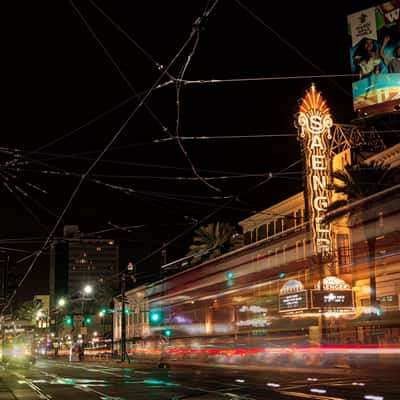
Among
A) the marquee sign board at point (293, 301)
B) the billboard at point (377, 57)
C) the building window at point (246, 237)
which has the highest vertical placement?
the billboard at point (377, 57)

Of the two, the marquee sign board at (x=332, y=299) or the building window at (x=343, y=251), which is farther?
the marquee sign board at (x=332, y=299)

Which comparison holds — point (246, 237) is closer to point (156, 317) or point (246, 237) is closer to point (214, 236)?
point (214, 236)

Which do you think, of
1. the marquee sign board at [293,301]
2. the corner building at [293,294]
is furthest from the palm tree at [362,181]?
the marquee sign board at [293,301]

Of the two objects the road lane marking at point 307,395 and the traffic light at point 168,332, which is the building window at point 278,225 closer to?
the traffic light at point 168,332

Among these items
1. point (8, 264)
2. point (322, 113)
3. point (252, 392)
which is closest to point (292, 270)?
point (252, 392)

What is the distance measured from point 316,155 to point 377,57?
319 inches

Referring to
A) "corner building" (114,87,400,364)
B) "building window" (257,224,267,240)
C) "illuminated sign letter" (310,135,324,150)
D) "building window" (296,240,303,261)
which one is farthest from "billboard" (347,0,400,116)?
"building window" (257,224,267,240)

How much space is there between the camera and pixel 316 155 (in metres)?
45.1

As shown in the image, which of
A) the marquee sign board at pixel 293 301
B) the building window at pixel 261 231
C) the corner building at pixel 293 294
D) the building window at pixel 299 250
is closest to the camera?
the corner building at pixel 293 294

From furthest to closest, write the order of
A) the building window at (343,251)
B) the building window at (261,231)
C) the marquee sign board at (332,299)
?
the building window at (261,231), the marquee sign board at (332,299), the building window at (343,251)

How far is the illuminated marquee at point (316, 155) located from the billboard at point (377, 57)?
4.62 metres

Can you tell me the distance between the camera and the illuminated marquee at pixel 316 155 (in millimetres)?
42625

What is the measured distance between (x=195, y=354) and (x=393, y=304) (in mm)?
17806

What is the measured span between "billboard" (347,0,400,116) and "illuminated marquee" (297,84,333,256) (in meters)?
4.62
